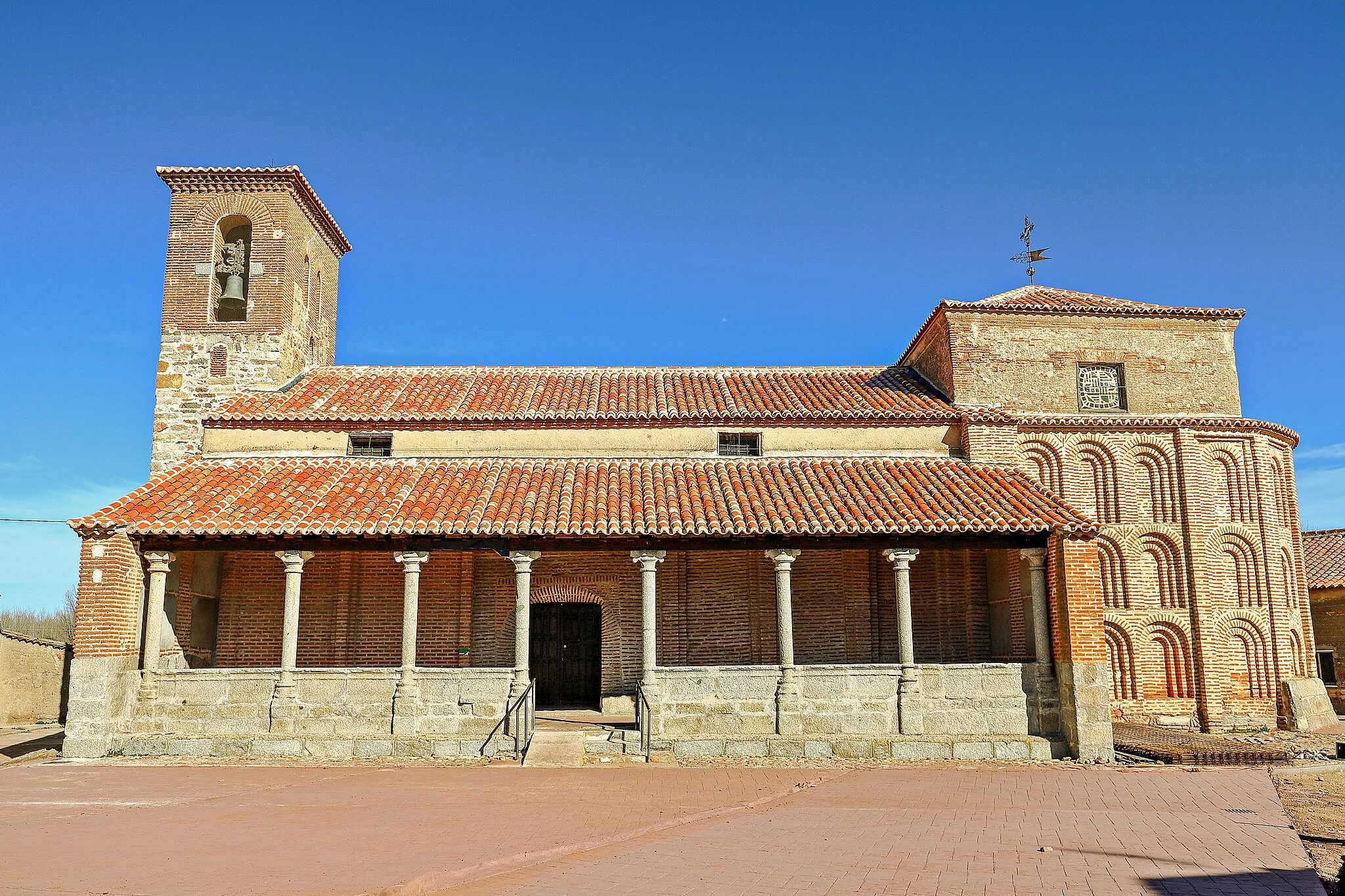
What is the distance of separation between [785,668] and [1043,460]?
29.5 ft

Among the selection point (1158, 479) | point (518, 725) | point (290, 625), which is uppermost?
point (1158, 479)

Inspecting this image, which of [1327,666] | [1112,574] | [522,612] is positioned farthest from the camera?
[1327,666]

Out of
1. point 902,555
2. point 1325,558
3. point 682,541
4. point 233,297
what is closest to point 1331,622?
point 1325,558

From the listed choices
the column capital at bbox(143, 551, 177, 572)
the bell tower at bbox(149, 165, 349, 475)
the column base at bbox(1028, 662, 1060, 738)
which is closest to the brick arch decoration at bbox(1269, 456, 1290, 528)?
the column base at bbox(1028, 662, 1060, 738)

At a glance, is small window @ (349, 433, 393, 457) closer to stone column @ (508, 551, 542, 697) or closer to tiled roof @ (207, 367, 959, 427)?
tiled roof @ (207, 367, 959, 427)

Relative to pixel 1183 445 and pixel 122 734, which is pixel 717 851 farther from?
pixel 1183 445

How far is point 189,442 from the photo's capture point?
19.5 meters

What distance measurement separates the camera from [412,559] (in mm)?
15062

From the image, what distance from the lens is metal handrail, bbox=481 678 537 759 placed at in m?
14.3

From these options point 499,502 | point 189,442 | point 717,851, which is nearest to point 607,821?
point 717,851

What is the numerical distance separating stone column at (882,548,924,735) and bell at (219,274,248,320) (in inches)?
568

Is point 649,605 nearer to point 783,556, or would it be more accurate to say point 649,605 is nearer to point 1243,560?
point 783,556

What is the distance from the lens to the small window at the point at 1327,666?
26.2 metres

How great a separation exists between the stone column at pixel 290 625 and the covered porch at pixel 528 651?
0.03m
